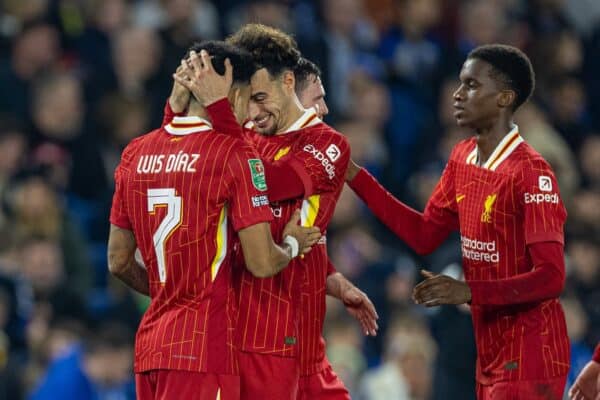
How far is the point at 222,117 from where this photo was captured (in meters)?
5.77

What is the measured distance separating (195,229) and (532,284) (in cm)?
142

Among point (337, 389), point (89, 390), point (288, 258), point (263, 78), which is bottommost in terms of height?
point (89, 390)

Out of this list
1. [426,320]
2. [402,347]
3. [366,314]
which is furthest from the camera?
[426,320]

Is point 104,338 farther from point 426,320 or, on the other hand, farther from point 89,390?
point 426,320

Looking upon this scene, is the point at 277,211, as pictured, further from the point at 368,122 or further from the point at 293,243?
the point at 368,122

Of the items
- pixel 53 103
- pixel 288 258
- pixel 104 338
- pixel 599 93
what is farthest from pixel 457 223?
pixel 599 93

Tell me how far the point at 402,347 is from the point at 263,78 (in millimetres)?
4015

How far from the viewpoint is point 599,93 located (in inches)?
540

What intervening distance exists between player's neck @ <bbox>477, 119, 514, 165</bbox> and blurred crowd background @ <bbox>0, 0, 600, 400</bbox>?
2195 millimetres

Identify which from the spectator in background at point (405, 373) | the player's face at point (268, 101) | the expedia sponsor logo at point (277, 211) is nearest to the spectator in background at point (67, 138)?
the spectator in background at point (405, 373)

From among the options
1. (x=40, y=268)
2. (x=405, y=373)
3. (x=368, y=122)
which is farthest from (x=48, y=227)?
(x=368, y=122)

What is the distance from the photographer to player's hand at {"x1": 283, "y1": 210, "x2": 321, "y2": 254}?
6.00 meters

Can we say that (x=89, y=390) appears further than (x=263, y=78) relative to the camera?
Yes

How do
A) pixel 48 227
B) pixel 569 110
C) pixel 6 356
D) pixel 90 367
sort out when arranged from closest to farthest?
pixel 90 367, pixel 6 356, pixel 48 227, pixel 569 110
